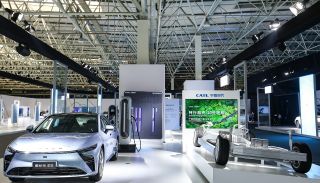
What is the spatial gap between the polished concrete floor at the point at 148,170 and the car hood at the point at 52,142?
27.5 inches

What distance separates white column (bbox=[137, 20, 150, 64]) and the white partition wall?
7.88m

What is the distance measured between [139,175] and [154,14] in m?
7.33

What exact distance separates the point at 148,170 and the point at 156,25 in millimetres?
8183

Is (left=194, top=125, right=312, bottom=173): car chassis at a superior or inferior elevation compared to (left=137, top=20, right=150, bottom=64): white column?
inferior

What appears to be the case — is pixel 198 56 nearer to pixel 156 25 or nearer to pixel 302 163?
pixel 156 25

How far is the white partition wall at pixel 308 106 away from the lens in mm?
14125

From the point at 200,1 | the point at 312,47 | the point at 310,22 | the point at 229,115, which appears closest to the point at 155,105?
the point at 229,115

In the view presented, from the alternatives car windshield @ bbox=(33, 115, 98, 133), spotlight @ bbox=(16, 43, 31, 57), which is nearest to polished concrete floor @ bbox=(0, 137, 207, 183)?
car windshield @ bbox=(33, 115, 98, 133)

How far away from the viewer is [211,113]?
941 centimetres

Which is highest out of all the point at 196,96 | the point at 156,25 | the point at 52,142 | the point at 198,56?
the point at 156,25

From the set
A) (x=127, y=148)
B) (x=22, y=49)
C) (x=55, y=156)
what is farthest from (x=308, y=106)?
(x=55, y=156)

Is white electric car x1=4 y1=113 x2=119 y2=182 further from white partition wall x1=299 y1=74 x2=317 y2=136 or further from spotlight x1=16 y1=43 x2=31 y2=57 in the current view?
white partition wall x1=299 y1=74 x2=317 y2=136

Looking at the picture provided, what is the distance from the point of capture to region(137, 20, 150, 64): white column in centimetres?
1137

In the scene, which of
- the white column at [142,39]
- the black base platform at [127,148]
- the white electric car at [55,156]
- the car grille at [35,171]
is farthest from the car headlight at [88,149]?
the white column at [142,39]
